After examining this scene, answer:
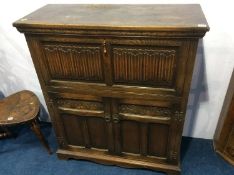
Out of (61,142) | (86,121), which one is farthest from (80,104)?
(61,142)

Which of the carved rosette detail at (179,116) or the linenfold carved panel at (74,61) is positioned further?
the carved rosette detail at (179,116)

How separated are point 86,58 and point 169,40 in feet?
1.42

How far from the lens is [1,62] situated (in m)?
1.94

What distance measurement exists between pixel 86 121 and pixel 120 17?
71 centimetres

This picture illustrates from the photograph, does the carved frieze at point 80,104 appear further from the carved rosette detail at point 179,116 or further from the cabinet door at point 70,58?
the carved rosette detail at point 179,116

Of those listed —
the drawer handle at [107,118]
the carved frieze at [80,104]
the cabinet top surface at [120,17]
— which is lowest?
the drawer handle at [107,118]

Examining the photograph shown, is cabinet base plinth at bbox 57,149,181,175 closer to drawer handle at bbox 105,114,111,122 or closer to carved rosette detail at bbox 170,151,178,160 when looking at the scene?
carved rosette detail at bbox 170,151,178,160

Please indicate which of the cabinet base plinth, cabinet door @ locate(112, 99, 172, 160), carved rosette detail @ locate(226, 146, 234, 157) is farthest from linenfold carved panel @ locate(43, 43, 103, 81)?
carved rosette detail @ locate(226, 146, 234, 157)

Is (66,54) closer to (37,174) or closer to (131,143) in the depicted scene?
(131,143)

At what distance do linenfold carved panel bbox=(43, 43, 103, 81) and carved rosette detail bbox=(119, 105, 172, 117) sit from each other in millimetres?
246

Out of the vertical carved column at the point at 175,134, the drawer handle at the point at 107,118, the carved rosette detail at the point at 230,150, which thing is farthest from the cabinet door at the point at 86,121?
the carved rosette detail at the point at 230,150

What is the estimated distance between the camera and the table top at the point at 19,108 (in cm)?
167

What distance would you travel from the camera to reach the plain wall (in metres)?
1.40

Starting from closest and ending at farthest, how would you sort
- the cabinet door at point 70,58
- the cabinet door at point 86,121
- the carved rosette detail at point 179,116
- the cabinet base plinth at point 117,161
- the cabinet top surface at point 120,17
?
the cabinet top surface at point 120,17
the cabinet door at point 70,58
the carved rosette detail at point 179,116
the cabinet door at point 86,121
the cabinet base plinth at point 117,161
